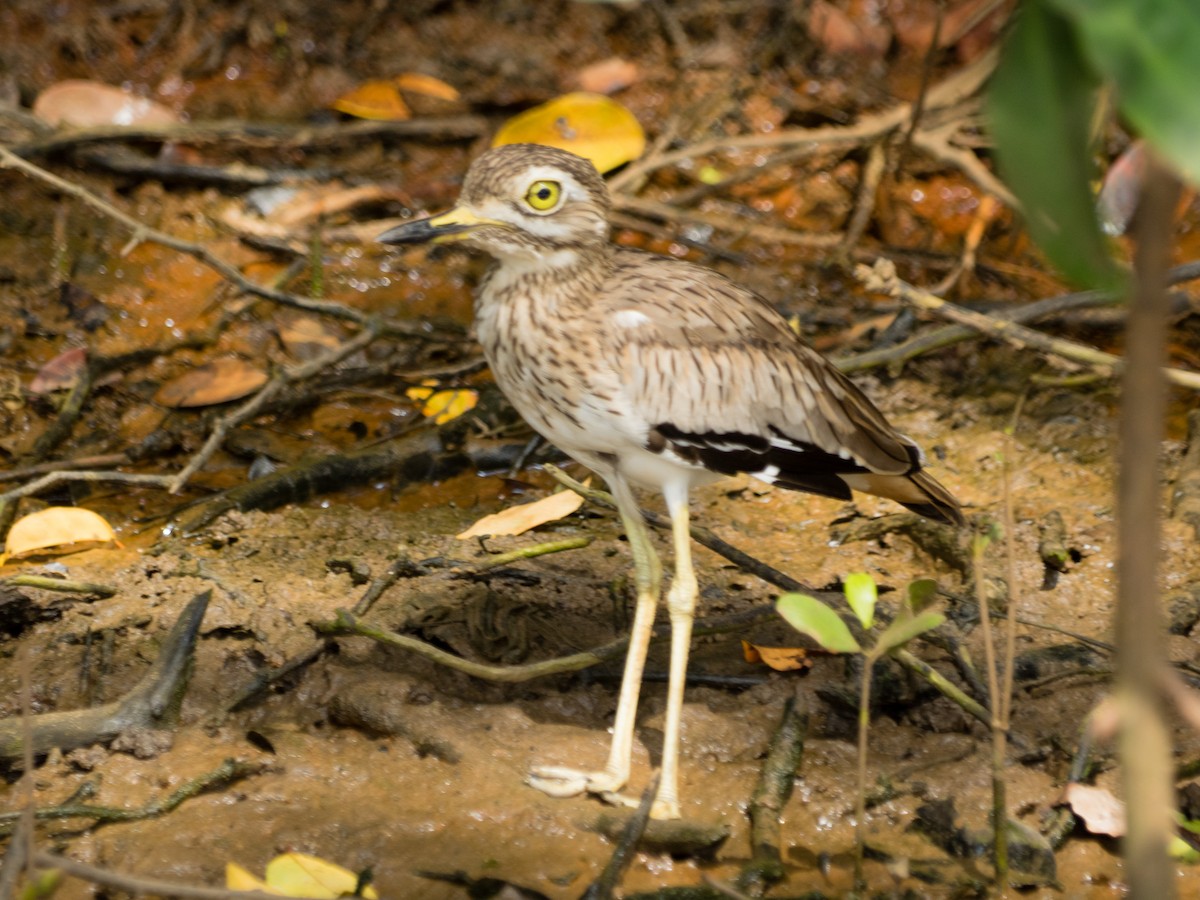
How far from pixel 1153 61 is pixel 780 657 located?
6.95ft

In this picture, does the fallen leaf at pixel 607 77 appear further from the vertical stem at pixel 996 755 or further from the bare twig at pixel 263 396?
the vertical stem at pixel 996 755

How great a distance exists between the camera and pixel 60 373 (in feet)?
14.7

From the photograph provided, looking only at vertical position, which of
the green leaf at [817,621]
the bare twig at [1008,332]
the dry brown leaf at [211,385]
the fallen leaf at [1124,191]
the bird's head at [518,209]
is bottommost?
the green leaf at [817,621]

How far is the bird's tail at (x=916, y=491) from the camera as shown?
3264mm

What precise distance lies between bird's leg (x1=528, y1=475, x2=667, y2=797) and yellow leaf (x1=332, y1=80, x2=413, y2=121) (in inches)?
123

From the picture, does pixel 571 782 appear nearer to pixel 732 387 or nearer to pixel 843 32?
pixel 732 387

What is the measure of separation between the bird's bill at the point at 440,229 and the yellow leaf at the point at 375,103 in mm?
3047

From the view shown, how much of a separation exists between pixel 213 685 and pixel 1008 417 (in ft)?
8.35

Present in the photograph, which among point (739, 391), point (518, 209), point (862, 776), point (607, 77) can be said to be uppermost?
point (607, 77)

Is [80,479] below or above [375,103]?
below

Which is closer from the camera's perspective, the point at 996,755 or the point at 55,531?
the point at 996,755

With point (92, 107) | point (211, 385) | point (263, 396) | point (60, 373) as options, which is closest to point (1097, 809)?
point (263, 396)

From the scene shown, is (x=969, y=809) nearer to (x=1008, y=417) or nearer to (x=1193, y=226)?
(x=1008, y=417)

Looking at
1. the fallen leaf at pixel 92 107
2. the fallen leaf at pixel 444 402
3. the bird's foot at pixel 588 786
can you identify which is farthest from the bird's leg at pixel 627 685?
the fallen leaf at pixel 92 107
